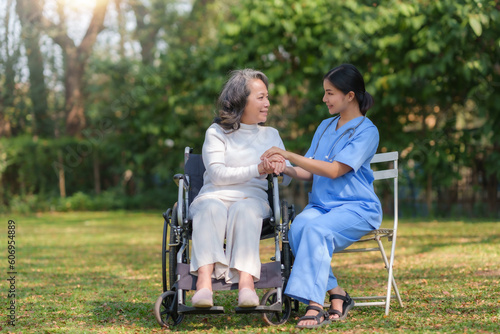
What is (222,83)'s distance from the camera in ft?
38.1

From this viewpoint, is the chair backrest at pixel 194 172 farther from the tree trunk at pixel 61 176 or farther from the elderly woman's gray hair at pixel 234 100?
the tree trunk at pixel 61 176

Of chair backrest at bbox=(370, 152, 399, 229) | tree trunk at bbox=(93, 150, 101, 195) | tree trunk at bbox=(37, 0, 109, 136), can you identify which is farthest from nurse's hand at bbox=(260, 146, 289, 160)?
tree trunk at bbox=(37, 0, 109, 136)

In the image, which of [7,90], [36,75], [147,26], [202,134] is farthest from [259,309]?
[147,26]

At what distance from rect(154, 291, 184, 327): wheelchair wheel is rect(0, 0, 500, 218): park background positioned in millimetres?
7195

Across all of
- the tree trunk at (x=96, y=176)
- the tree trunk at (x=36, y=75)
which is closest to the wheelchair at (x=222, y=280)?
the tree trunk at (x=96, y=176)

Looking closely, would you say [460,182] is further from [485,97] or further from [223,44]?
[223,44]

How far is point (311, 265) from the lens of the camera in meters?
3.44

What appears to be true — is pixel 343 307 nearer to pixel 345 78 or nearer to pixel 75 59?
pixel 345 78

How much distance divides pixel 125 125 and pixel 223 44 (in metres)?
4.34

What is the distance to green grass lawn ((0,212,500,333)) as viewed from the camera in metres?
3.47

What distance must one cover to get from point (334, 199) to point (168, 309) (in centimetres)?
114

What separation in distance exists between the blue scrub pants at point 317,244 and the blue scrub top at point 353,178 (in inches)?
3.1

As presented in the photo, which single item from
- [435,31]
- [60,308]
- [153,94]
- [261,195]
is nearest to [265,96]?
[261,195]

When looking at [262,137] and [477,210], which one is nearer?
[262,137]
